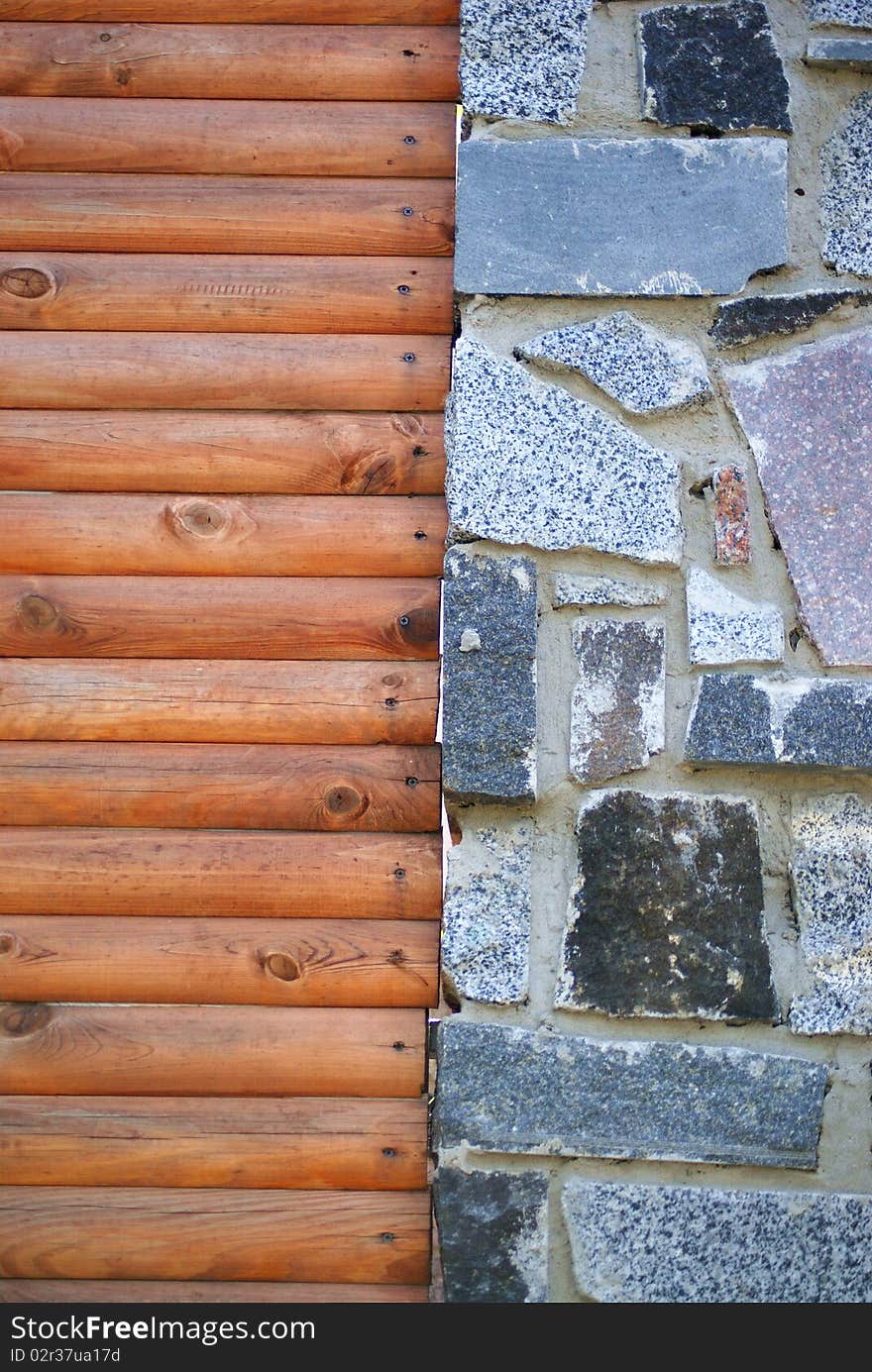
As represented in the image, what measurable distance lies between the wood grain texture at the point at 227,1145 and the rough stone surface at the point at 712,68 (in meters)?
1.48

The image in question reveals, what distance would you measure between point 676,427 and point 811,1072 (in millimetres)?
872

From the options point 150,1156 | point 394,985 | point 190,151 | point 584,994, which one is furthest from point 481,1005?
point 190,151

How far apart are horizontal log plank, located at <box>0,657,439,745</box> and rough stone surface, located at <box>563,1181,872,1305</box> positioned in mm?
712

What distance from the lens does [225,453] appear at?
6.15 ft


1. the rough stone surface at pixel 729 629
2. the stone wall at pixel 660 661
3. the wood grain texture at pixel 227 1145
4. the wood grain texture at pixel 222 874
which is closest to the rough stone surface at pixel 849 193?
the stone wall at pixel 660 661

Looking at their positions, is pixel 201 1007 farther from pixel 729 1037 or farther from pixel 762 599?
pixel 762 599

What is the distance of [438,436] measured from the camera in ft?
6.11

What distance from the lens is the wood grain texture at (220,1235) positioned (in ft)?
5.65

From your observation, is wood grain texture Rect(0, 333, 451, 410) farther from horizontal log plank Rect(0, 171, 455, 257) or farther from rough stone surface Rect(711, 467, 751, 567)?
rough stone surface Rect(711, 467, 751, 567)

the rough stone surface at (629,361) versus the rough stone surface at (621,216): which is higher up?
the rough stone surface at (621,216)

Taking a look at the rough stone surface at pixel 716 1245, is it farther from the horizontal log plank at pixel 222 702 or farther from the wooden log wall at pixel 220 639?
the horizontal log plank at pixel 222 702

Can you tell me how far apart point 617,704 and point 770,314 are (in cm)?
58

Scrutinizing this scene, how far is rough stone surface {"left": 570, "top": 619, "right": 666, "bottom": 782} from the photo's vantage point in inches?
61.1

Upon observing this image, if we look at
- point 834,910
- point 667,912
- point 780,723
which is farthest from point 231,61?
point 834,910
